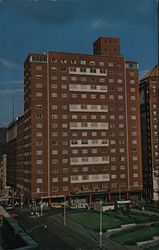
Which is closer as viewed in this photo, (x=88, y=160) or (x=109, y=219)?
(x=109, y=219)

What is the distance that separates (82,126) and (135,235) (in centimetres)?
1631

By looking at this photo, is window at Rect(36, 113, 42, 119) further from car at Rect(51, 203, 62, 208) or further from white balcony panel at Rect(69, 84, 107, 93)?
car at Rect(51, 203, 62, 208)

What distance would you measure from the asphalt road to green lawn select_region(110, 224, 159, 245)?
139cm

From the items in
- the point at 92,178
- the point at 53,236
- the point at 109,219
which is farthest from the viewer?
the point at 92,178

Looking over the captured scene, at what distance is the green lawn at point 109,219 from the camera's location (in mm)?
18058

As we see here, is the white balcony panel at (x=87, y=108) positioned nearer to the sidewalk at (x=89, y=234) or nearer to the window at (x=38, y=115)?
the window at (x=38, y=115)

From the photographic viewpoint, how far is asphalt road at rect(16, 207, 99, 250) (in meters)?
12.5

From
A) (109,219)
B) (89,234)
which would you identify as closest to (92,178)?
(109,219)

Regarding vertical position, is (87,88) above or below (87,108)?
above

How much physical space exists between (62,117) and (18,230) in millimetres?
16560

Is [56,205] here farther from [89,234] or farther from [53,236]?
[53,236]

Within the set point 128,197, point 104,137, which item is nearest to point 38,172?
point 104,137

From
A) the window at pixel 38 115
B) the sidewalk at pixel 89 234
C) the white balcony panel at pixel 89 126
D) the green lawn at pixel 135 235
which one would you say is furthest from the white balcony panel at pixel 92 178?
the green lawn at pixel 135 235

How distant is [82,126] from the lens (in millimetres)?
30359
